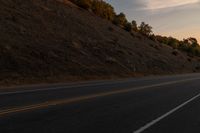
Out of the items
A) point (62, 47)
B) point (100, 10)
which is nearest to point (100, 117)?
point (62, 47)

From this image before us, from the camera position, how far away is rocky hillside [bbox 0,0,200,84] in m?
36.0

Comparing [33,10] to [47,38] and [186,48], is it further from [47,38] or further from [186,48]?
[186,48]

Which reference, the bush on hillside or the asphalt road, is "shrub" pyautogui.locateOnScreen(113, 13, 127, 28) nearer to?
the bush on hillside

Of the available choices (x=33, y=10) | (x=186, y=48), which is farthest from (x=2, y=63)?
(x=186, y=48)

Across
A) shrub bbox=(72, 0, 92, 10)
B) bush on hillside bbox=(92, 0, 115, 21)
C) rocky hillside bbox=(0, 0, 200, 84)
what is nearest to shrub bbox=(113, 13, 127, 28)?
bush on hillside bbox=(92, 0, 115, 21)

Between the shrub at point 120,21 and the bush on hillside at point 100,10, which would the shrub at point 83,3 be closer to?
the bush on hillside at point 100,10

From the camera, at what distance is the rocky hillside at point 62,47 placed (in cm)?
3600

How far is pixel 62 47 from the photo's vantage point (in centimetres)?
4647

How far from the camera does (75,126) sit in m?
10.6

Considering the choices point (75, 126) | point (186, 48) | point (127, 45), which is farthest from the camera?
point (186, 48)

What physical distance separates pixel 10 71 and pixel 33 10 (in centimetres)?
2337

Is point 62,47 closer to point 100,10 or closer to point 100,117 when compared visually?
point 100,117

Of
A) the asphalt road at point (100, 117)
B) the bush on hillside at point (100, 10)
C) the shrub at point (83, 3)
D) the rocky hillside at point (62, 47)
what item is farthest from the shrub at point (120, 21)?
the asphalt road at point (100, 117)

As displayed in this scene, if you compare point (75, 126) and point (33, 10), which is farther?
point (33, 10)
